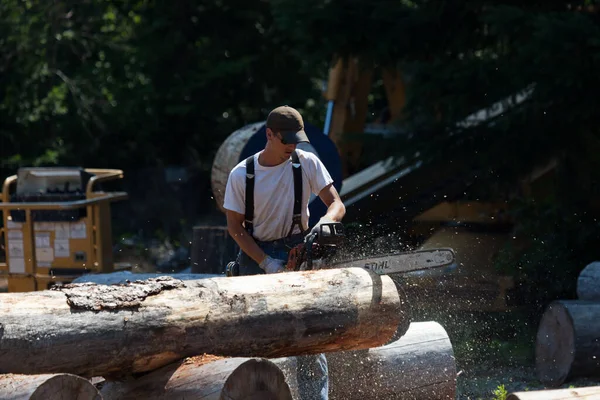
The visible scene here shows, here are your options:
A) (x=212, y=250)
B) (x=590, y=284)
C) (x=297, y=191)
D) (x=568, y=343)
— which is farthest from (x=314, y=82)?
(x=297, y=191)

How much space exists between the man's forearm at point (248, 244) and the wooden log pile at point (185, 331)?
0.51m

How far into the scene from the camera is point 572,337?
22.4ft

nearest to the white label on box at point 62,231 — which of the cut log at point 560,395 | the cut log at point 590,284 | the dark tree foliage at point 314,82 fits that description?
the dark tree foliage at point 314,82

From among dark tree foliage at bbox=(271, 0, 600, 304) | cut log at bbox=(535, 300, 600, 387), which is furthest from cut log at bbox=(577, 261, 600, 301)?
dark tree foliage at bbox=(271, 0, 600, 304)

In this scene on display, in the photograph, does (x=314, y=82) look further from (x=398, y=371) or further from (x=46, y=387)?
(x=46, y=387)

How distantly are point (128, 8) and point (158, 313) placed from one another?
1279 cm

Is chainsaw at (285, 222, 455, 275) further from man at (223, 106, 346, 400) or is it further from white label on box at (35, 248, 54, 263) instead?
white label on box at (35, 248, 54, 263)

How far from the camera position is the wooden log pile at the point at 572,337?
6.80 metres

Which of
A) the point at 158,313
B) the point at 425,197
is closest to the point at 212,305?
the point at 158,313

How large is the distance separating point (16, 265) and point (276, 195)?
4.47m

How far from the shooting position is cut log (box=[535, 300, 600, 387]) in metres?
6.80

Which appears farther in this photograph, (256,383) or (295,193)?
(295,193)

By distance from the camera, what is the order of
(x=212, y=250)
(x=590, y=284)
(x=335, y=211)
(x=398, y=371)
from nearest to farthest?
1. (x=335, y=211)
2. (x=398, y=371)
3. (x=590, y=284)
4. (x=212, y=250)

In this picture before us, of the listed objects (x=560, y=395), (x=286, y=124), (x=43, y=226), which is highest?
(x=286, y=124)
